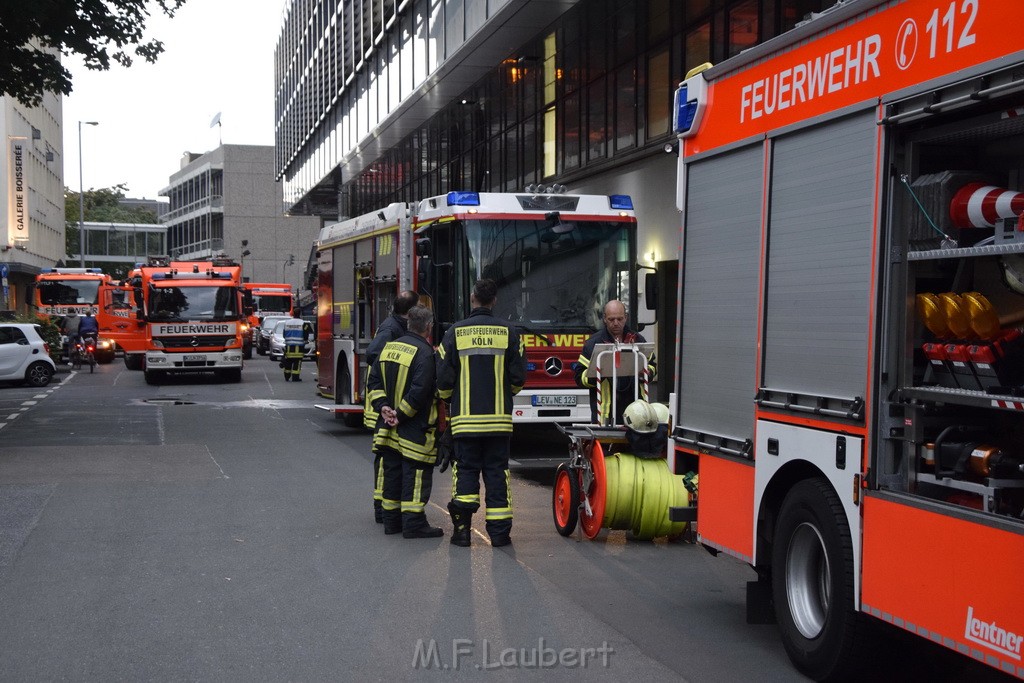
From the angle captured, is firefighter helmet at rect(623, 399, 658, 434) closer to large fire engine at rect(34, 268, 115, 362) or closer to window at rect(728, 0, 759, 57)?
window at rect(728, 0, 759, 57)

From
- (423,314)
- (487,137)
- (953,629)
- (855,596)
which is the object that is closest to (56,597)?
(423,314)

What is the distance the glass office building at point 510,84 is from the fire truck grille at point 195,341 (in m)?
8.30

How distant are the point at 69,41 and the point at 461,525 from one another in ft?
46.2

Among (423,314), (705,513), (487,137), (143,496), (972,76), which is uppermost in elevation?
(487,137)

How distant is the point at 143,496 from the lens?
11383mm

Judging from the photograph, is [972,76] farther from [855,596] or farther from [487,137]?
[487,137]

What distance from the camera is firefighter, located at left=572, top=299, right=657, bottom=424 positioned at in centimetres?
1005

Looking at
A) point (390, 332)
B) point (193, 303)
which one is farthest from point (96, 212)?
point (390, 332)

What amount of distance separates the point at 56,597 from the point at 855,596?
4657mm

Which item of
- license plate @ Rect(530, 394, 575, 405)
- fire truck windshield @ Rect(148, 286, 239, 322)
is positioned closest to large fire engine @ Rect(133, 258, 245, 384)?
fire truck windshield @ Rect(148, 286, 239, 322)

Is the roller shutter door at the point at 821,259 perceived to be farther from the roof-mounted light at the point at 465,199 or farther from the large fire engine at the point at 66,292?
the large fire engine at the point at 66,292

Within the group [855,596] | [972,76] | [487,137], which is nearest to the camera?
[972,76]

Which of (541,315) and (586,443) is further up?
(541,315)

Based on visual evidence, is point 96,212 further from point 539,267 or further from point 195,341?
point 539,267
